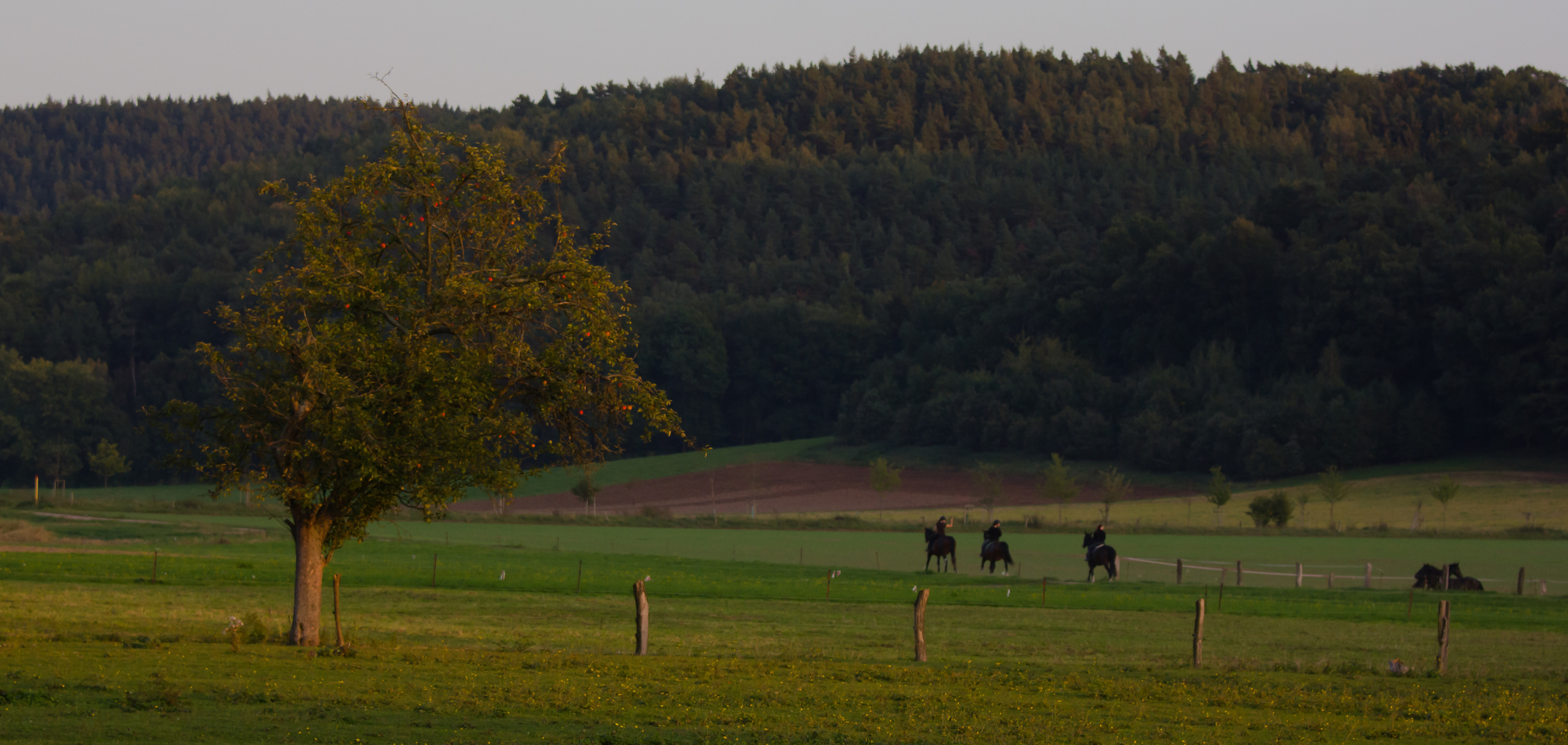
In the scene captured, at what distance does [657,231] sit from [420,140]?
15759cm

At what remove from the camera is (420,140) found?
2011 cm

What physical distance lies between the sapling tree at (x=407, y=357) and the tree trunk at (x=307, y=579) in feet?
0.08

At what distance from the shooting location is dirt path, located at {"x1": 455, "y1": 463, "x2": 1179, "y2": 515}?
92812 mm

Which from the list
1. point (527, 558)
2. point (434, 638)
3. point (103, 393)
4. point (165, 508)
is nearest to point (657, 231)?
point (103, 393)

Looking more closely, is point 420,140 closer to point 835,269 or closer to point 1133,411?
point 1133,411

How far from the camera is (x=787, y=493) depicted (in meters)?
101

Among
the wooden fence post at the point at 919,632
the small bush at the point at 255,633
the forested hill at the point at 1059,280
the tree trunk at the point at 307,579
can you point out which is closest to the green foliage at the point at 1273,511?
the forested hill at the point at 1059,280

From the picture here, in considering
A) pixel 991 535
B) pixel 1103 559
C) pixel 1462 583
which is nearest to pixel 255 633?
pixel 1103 559

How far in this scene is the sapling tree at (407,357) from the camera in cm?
1927

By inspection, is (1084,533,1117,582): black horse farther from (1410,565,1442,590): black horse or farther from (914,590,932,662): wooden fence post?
(914,590,932,662): wooden fence post

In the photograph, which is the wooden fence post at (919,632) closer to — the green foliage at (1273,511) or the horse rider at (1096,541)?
the horse rider at (1096,541)

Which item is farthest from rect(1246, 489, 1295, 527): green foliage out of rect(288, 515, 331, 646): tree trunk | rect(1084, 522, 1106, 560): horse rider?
rect(288, 515, 331, 646): tree trunk

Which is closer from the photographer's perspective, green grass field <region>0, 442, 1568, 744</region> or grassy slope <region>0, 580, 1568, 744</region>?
grassy slope <region>0, 580, 1568, 744</region>

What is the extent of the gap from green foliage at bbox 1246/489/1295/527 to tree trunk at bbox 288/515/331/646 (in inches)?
2263
